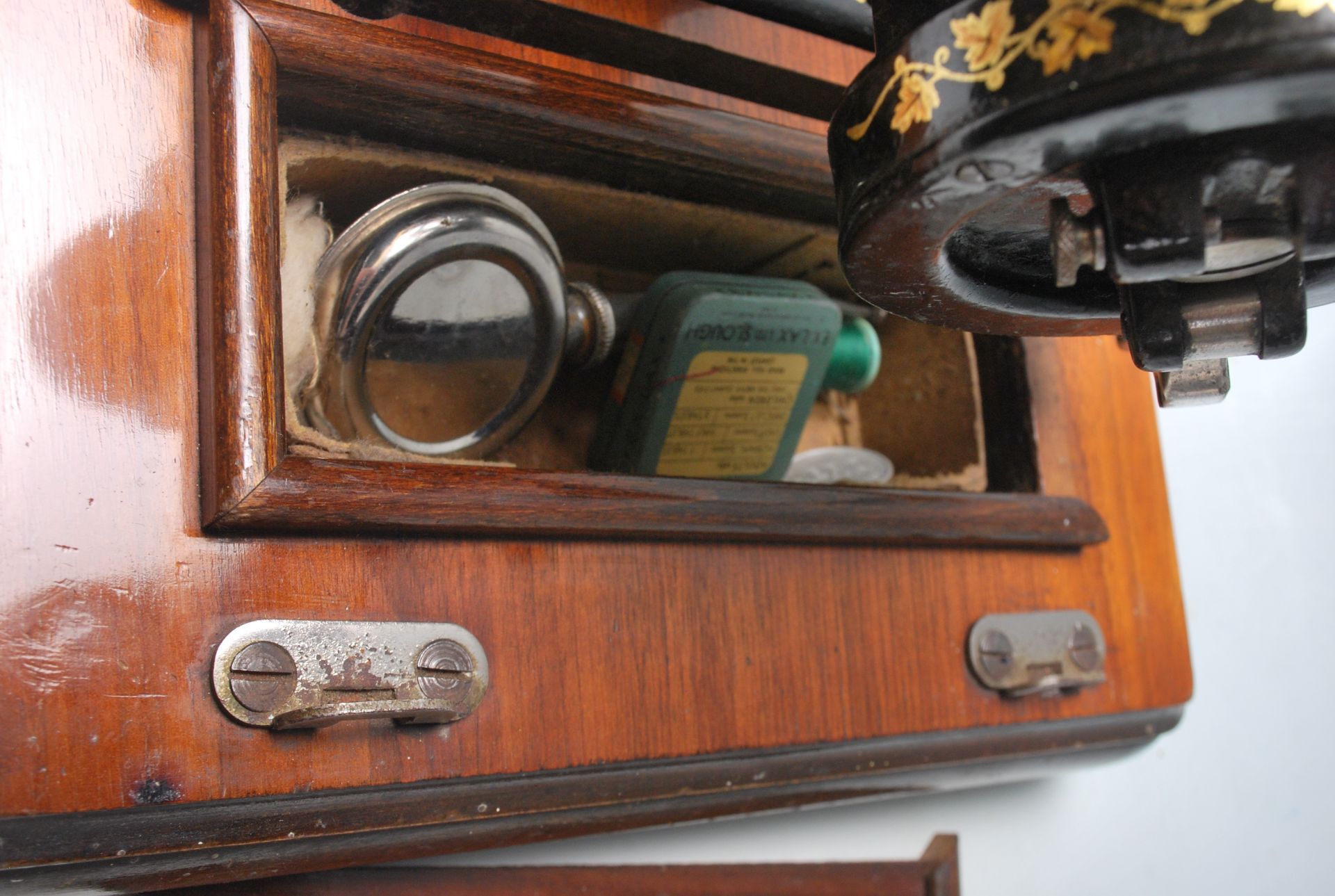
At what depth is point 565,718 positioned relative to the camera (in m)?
0.44

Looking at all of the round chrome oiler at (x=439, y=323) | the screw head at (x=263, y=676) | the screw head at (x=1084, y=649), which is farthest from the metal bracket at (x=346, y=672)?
the screw head at (x=1084, y=649)

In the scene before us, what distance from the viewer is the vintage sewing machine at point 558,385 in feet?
0.97

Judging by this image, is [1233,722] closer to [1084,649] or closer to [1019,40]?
[1084,649]

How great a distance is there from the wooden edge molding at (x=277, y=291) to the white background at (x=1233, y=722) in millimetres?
345

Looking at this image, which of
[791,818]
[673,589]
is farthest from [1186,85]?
[791,818]

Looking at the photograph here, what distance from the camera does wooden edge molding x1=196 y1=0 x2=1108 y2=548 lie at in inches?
14.9

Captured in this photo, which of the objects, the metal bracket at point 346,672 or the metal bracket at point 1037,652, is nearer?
the metal bracket at point 346,672

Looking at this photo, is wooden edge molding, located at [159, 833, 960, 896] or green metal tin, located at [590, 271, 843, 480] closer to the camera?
wooden edge molding, located at [159, 833, 960, 896]

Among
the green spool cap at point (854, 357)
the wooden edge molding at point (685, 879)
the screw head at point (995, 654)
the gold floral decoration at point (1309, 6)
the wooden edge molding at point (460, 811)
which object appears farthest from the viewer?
the green spool cap at point (854, 357)

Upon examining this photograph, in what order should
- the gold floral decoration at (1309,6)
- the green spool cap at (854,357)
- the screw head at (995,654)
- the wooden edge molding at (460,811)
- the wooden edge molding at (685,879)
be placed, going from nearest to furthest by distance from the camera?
the gold floral decoration at (1309,6) → the wooden edge molding at (460,811) → the wooden edge molding at (685,879) → the screw head at (995,654) → the green spool cap at (854,357)

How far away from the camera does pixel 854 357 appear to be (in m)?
A: 0.69

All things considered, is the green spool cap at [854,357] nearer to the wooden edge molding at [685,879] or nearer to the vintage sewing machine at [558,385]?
the vintage sewing machine at [558,385]

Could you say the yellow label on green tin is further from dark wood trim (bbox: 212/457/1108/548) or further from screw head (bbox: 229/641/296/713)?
screw head (bbox: 229/641/296/713)

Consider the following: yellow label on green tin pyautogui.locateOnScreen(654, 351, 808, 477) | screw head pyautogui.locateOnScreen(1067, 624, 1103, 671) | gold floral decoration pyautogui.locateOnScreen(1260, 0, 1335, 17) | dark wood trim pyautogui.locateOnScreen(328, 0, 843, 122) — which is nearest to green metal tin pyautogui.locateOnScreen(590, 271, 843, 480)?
yellow label on green tin pyautogui.locateOnScreen(654, 351, 808, 477)
